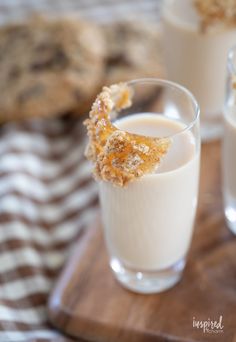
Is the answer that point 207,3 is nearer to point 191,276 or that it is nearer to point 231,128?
point 231,128

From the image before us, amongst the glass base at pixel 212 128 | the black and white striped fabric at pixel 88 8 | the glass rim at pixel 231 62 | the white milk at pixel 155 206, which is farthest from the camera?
the black and white striped fabric at pixel 88 8

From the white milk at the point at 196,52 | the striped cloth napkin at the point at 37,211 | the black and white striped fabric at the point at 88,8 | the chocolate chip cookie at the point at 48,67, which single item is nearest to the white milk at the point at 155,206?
the striped cloth napkin at the point at 37,211

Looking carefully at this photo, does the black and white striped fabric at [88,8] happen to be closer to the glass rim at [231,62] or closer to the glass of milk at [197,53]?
the glass of milk at [197,53]

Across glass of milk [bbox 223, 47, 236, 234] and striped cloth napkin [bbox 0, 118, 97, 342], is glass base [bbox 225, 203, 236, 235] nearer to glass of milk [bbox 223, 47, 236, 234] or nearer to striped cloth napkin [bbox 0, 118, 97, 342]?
glass of milk [bbox 223, 47, 236, 234]

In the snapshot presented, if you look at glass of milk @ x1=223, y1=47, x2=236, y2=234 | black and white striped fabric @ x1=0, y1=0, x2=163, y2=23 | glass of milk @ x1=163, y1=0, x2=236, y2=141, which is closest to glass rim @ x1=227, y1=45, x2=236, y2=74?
glass of milk @ x1=223, y1=47, x2=236, y2=234

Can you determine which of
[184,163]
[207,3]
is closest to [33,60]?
[207,3]

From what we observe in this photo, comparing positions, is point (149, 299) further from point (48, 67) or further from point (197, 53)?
point (48, 67)

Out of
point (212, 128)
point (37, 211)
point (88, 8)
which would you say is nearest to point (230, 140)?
point (212, 128)

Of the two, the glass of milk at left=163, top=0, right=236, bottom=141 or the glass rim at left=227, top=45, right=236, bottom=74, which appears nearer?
the glass rim at left=227, top=45, right=236, bottom=74
